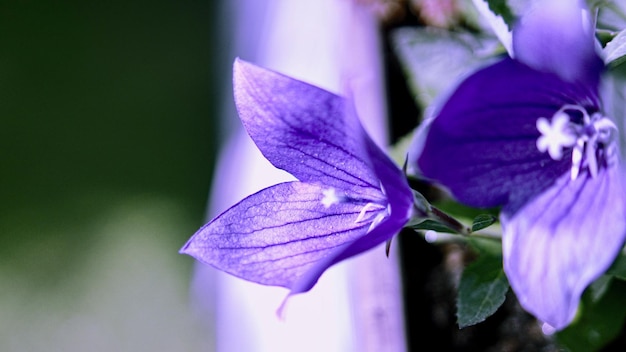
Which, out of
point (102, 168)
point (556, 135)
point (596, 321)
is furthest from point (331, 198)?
point (102, 168)

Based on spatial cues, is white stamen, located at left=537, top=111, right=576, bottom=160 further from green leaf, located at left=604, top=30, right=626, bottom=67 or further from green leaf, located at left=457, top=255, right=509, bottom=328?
green leaf, located at left=457, top=255, right=509, bottom=328

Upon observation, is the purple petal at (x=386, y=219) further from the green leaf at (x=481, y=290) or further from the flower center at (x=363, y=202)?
the green leaf at (x=481, y=290)

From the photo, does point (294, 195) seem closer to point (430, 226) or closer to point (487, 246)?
point (430, 226)

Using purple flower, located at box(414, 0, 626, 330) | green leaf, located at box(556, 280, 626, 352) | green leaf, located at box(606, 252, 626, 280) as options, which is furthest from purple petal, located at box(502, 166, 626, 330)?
green leaf, located at box(556, 280, 626, 352)

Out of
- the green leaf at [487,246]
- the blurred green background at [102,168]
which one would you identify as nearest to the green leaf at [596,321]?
the green leaf at [487,246]

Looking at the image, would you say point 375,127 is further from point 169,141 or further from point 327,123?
point 169,141
